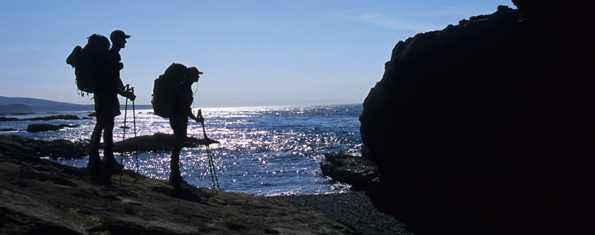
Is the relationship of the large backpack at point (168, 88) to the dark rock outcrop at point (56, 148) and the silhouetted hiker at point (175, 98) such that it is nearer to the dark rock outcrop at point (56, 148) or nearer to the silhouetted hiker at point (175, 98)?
the silhouetted hiker at point (175, 98)

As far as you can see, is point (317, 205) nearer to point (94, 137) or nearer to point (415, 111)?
point (415, 111)

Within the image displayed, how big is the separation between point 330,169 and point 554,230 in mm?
11364

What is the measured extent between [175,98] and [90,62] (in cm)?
162

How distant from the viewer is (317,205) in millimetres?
11656

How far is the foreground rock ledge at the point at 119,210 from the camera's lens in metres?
3.31

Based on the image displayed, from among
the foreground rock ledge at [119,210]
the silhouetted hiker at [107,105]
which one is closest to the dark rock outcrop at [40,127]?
the silhouetted hiker at [107,105]

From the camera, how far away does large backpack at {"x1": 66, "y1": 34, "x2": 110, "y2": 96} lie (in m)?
6.38

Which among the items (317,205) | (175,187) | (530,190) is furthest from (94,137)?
(530,190)

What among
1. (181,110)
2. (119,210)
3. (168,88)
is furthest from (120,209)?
(168,88)

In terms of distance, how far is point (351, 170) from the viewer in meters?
16.4

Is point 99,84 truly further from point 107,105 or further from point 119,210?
point 119,210

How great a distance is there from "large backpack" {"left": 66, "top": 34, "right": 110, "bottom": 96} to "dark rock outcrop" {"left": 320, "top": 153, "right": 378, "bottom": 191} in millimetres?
11182

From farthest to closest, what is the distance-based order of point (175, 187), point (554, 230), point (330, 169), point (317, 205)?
1. point (330, 169)
2. point (317, 205)
3. point (554, 230)
4. point (175, 187)

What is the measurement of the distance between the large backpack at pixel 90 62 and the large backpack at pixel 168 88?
3.50 ft
